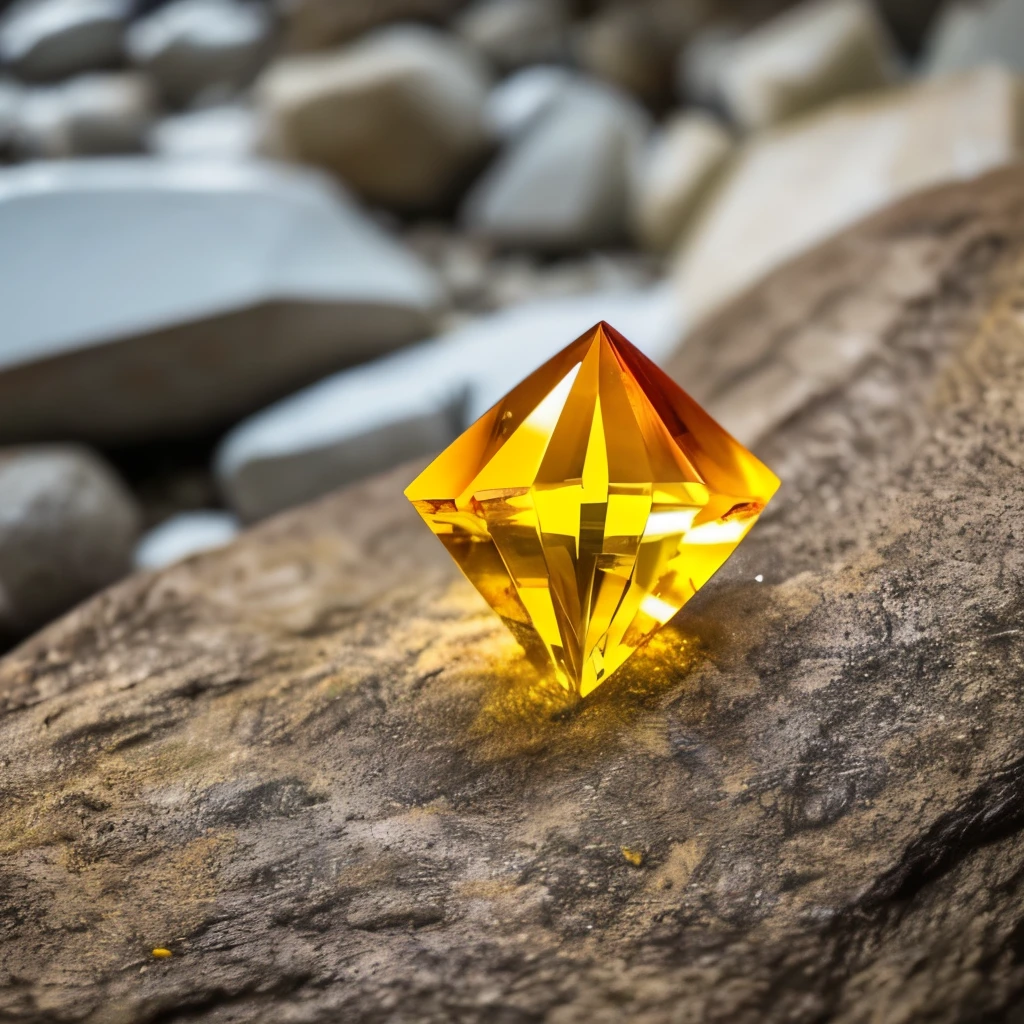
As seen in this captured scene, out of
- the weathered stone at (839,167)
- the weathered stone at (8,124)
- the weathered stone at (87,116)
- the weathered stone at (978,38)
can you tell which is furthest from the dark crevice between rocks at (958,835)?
the weathered stone at (8,124)

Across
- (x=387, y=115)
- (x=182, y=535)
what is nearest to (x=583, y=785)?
(x=182, y=535)

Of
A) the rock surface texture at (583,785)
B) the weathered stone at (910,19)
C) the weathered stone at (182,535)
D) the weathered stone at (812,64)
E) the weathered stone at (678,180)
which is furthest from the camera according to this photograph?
the weathered stone at (910,19)

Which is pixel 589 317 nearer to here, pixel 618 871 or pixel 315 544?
pixel 315 544

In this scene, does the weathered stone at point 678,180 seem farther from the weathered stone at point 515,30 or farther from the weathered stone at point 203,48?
the weathered stone at point 203,48

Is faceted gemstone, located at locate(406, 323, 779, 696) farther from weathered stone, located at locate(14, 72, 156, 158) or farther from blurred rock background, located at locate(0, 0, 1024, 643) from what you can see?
weathered stone, located at locate(14, 72, 156, 158)

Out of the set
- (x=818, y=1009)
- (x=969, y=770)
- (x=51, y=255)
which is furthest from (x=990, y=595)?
(x=51, y=255)
